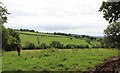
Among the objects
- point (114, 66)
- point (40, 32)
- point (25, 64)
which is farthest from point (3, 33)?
point (40, 32)

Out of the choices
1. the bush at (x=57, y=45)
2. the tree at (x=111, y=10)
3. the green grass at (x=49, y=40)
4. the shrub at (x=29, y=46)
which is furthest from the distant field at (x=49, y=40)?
the tree at (x=111, y=10)

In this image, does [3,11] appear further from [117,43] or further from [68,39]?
[68,39]

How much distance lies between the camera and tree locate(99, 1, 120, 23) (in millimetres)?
40156

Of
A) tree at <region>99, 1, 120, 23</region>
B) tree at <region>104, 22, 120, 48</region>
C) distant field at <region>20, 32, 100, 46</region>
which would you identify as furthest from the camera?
distant field at <region>20, 32, 100, 46</region>

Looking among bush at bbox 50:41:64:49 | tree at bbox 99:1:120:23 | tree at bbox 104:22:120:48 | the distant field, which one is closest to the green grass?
the distant field

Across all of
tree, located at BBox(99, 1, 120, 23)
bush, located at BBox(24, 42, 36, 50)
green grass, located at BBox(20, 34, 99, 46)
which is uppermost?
tree, located at BBox(99, 1, 120, 23)

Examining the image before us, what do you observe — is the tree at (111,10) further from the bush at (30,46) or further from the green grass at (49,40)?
the green grass at (49,40)

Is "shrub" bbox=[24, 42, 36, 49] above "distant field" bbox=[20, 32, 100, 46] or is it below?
below

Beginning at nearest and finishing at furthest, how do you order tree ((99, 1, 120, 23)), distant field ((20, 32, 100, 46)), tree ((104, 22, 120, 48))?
tree ((99, 1, 120, 23)) → tree ((104, 22, 120, 48)) → distant field ((20, 32, 100, 46))

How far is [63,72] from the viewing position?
29797mm

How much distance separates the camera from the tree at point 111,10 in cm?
4016

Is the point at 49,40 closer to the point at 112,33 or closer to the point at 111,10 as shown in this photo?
the point at 112,33

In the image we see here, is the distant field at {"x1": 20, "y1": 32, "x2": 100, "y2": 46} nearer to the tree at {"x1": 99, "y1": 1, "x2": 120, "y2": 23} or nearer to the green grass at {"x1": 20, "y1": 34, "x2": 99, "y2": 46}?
the green grass at {"x1": 20, "y1": 34, "x2": 99, "y2": 46}

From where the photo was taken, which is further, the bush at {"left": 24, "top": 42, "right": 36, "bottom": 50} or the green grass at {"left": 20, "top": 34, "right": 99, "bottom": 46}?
the green grass at {"left": 20, "top": 34, "right": 99, "bottom": 46}
